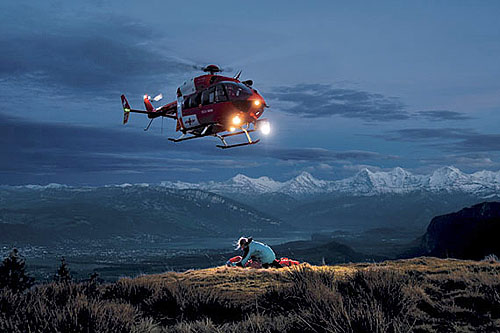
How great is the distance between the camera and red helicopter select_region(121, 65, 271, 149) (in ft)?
69.2

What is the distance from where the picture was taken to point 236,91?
21.1 meters

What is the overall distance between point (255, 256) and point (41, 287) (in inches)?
320

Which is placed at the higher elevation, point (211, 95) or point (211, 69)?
point (211, 69)

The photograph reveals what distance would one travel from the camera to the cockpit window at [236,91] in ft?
68.9

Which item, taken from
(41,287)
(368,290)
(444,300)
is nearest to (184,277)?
(41,287)

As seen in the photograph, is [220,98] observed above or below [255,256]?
above

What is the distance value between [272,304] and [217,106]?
12.4 metres

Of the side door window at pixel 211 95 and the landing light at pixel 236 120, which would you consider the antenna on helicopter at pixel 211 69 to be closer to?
the side door window at pixel 211 95

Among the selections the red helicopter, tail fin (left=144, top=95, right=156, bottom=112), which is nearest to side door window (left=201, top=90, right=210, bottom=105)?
the red helicopter

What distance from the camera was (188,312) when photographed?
35.2 feet

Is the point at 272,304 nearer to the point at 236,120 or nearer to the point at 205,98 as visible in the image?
the point at 236,120

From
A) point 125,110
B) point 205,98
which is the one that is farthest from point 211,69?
point 125,110

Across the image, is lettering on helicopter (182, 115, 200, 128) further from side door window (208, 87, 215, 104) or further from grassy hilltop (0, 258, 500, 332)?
grassy hilltop (0, 258, 500, 332)

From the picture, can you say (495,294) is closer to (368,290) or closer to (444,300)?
(444,300)
